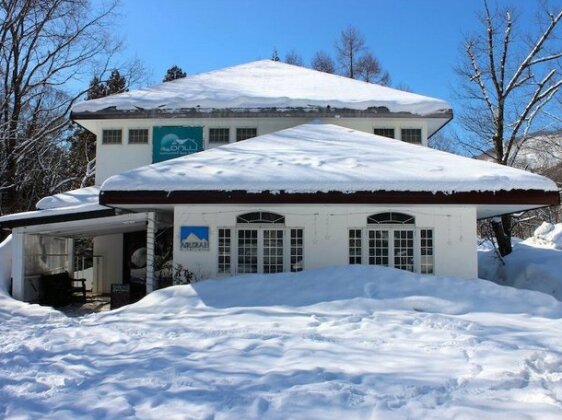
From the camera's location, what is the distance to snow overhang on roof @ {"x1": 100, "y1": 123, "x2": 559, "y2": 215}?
11047 millimetres

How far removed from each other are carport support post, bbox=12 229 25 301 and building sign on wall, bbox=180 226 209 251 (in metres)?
4.54

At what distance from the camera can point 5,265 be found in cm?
1409

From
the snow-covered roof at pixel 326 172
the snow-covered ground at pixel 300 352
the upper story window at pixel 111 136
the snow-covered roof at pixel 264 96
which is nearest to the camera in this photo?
the snow-covered ground at pixel 300 352

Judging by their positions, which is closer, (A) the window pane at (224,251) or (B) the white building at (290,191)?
(B) the white building at (290,191)

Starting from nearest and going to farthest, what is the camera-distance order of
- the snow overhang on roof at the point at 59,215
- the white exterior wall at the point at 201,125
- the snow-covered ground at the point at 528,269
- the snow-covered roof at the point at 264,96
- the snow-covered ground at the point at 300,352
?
the snow-covered ground at the point at 300,352 → the snow overhang on roof at the point at 59,215 → the snow-covered ground at the point at 528,269 → the snow-covered roof at the point at 264,96 → the white exterior wall at the point at 201,125

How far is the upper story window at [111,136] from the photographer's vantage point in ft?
56.6

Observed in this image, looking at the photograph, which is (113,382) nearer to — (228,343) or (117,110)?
(228,343)

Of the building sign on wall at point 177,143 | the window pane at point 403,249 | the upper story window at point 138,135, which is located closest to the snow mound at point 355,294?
the window pane at point 403,249

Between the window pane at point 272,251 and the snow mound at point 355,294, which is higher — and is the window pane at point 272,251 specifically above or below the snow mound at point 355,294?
above

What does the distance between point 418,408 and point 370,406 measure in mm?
404

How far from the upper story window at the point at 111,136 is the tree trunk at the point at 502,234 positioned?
13774mm

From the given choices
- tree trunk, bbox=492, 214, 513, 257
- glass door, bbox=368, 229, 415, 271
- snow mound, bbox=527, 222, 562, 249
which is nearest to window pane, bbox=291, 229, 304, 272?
glass door, bbox=368, 229, 415, 271

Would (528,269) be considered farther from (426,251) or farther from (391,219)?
(391,219)

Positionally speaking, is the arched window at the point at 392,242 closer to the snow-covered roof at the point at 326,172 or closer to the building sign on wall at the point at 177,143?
the snow-covered roof at the point at 326,172
